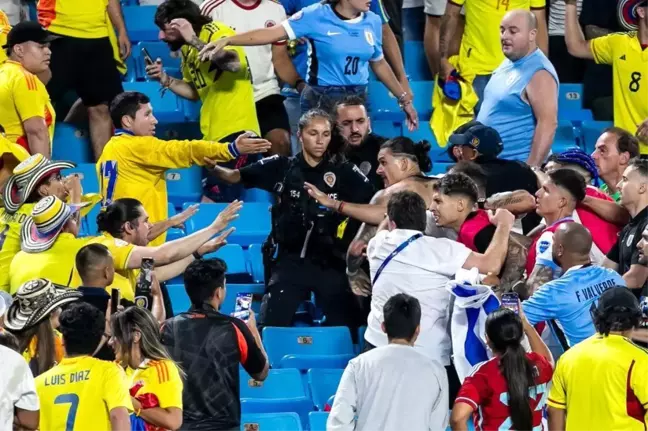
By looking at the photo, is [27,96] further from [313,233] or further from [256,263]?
[313,233]

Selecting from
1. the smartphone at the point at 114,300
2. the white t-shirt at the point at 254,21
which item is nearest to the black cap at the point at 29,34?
the white t-shirt at the point at 254,21

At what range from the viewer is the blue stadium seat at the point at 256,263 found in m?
9.80

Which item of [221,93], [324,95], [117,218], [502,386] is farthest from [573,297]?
[221,93]

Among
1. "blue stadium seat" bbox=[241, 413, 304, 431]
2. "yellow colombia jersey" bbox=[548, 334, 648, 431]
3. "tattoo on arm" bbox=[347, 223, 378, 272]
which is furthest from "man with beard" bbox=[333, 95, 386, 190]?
"yellow colombia jersey" bbox=[548, 334, 648, 431]

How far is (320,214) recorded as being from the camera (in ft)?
29.9

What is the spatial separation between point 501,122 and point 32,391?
4.73 metres

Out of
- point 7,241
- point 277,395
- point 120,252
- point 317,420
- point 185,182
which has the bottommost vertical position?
point 277,395

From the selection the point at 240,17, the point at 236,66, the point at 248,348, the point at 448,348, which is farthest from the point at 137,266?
the point at 240,17

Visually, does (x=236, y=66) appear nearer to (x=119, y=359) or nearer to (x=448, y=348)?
(x=448, y=348)

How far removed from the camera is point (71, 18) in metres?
10.6

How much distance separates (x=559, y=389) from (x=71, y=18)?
5169 millimetres

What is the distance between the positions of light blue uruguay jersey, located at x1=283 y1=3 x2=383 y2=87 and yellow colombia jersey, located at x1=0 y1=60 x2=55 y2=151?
1.77 metres

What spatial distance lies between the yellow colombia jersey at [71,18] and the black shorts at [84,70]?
0.07 metres

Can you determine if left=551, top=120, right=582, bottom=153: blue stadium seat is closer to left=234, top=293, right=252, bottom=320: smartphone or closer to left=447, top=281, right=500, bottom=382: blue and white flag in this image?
left=447, top=281, right=500, bottom=382: blue and white flag
